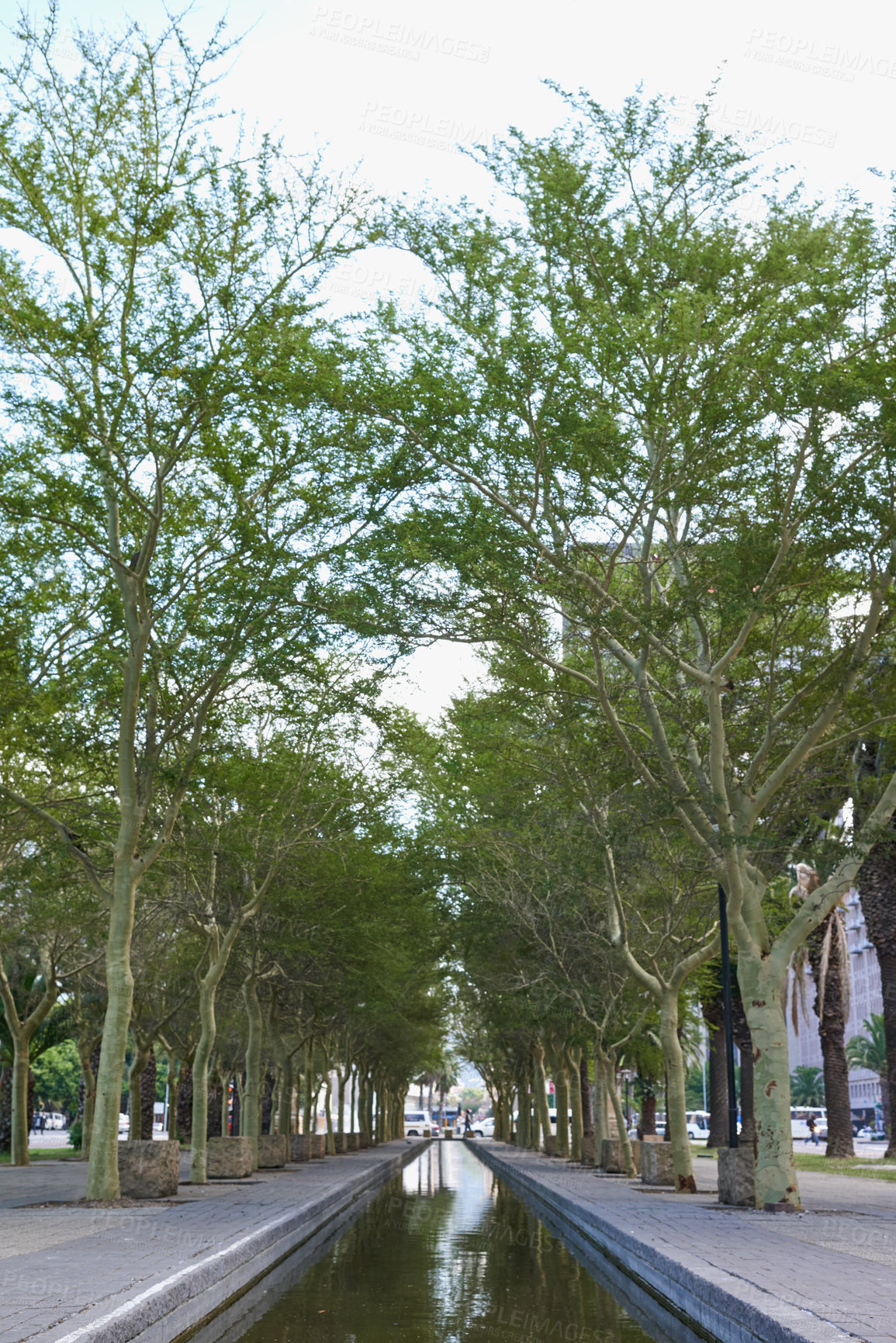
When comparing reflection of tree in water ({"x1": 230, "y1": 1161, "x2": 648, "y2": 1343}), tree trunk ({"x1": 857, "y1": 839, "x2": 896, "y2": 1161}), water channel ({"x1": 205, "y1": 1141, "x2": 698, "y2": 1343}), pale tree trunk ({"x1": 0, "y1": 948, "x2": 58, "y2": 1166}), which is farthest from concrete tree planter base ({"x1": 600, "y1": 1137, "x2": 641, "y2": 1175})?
pale tree trunk ({"x1": 0, "y1": 948, "x2": 58, "y2": 1166})

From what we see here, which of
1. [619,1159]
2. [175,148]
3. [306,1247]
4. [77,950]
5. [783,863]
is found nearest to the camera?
[306,1247]

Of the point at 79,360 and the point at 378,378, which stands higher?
the point at 79,360

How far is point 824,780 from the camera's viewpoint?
2155cm

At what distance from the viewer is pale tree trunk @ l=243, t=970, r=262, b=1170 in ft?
98.2

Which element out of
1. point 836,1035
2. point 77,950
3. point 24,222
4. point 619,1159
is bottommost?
point 619,1159

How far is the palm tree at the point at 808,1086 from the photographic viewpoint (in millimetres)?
133625

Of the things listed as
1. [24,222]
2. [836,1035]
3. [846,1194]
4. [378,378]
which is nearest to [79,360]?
[24,222]

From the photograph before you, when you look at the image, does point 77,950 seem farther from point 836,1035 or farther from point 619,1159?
point 836,1035

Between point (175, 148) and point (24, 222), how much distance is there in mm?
2290

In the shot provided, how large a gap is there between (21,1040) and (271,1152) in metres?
7.34

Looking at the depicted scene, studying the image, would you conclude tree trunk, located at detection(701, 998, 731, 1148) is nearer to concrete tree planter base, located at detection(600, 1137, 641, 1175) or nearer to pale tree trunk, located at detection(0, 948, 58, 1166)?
concrete tree planter base, located at detection(600, 1137, 641, 1175)

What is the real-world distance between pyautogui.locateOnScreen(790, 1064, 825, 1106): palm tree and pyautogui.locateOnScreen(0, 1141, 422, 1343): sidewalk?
12077 cm

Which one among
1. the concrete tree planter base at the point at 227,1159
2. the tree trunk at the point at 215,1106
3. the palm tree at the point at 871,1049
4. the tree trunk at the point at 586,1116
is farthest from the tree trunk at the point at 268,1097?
the palm tree at the point at 871,1049

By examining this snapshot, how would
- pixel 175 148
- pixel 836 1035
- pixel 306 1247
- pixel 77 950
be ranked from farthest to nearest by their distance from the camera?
1. pixel 836 1035
2. pixel 77 950
3. pixel 175 148
4. pixel 306 1247
